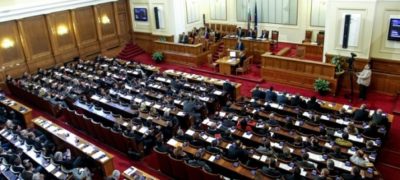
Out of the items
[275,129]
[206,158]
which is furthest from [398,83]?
[206,158]

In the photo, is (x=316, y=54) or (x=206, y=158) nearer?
(x=206, y=158)

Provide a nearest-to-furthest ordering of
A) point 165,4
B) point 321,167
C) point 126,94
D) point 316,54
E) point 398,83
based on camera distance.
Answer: point 321,167
point 398,83
point 126,94
point 316,54
point 165,4

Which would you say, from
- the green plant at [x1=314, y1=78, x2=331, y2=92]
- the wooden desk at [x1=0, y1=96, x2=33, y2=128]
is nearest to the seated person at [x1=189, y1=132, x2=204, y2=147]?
the green plant at [x1=314, y1=78, x2=331, y2=92]

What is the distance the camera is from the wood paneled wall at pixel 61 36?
57.0 ft

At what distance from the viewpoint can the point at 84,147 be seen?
402 inches

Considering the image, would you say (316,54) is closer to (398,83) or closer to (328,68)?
(328,68)

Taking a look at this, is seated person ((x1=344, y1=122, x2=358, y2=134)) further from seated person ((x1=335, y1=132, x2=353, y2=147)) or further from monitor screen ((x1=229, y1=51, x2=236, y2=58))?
monitor screen ((x1=229, y1=51, x2=236, y2=58))

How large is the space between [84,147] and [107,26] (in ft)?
42.4

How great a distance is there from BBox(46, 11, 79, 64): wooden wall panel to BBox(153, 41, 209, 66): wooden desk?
4.93 metres

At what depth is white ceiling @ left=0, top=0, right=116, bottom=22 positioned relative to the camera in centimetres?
1627

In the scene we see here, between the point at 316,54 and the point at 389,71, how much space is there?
4.26 m

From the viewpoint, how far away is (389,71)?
1377 cm

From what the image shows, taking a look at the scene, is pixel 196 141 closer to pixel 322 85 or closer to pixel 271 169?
pixel 271 169

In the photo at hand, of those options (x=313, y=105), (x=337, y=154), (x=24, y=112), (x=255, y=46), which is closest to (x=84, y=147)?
(x=24, y=112)
